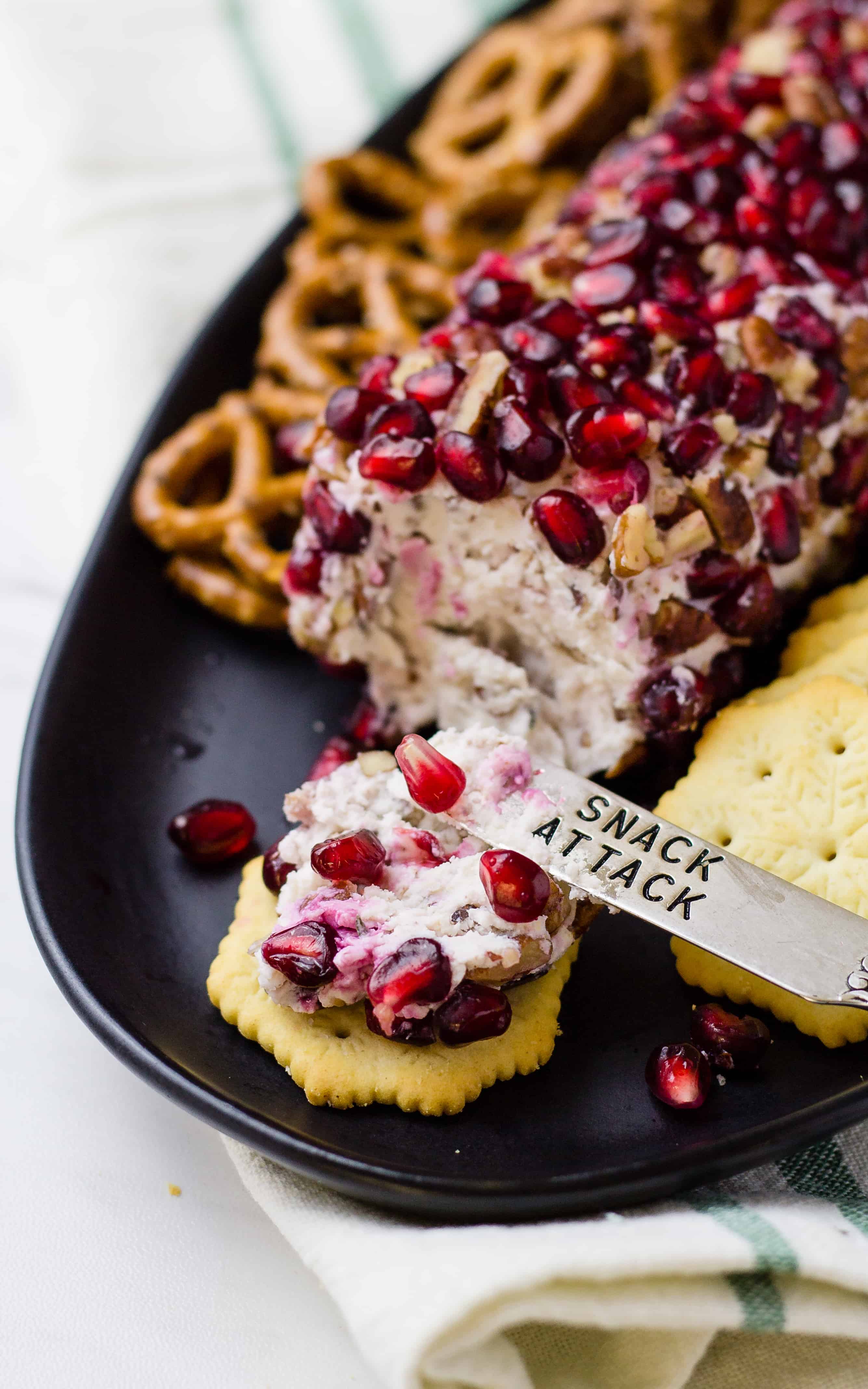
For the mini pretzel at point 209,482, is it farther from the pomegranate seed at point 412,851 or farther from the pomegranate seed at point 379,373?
the pomegranate seed at point 412,851

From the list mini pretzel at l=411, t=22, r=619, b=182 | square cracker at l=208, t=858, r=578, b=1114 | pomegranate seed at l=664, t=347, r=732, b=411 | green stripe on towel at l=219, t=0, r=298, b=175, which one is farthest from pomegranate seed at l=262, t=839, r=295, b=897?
green stripe on towel at l=219, t=0, r=298, b=175

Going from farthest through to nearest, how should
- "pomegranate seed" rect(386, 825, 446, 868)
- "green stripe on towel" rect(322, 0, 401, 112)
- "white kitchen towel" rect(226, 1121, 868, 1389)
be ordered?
"green stripe on towel" rect(322, 0, 401, 112) → "pomegranate seed" rect(386, 825, 446, 868) → "white kitchen towel" rect(226, 1121, 868, 1389)

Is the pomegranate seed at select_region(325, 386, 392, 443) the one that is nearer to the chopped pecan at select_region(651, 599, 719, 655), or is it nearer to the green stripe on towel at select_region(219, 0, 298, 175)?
the chopped pecan at select_region(651, 599, 719, 655)

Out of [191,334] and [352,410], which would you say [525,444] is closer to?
[352,410]

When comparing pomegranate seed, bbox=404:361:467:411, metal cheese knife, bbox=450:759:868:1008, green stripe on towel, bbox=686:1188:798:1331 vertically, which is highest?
pomegranate seed, bbox=404:361:467:411

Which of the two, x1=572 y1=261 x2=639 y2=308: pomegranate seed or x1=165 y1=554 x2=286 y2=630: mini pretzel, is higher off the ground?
x1=572 y1=261 x2=639 y2=308: pomegranate seed

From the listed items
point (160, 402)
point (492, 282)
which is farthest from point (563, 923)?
point (160, 402)
